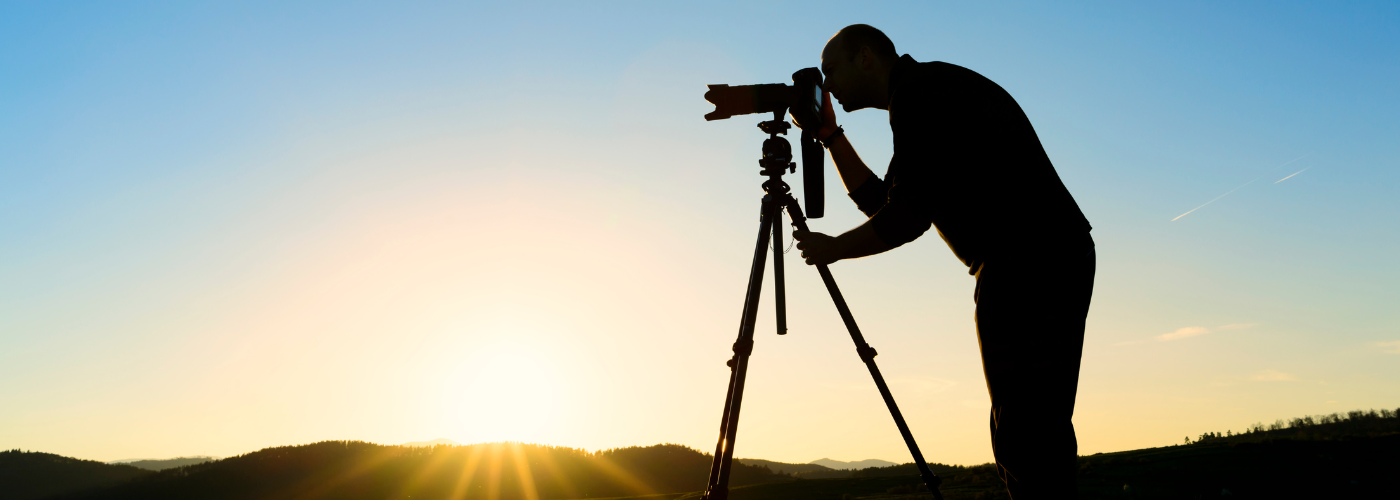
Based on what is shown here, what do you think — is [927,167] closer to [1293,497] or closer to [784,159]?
[784,159]

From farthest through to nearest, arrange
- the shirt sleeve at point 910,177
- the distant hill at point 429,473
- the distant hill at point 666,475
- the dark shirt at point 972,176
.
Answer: the distant hill at point 429,473 → the distant hill at point 666,475 → the shirt sleeve at point 910,177 → the dark shirt at point 972,176

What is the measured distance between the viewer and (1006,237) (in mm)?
2256

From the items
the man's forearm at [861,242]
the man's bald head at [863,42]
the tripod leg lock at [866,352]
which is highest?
the man's bald head at [863,42]

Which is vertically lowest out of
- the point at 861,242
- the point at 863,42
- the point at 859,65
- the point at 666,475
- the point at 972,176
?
the point at 666,475

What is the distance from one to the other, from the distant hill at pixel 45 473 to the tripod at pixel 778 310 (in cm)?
3084

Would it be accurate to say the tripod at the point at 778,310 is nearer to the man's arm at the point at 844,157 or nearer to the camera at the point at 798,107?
the camera at the point at 798,107

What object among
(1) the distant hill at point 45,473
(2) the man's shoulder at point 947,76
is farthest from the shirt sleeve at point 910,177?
(1) the distant hill at point 45,473

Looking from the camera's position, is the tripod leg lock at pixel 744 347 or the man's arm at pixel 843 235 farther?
the tripod leg lock at pixel 744 347

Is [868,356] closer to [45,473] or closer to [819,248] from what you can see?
[819,248]

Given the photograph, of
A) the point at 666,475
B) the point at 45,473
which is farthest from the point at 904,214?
the point at 45,473

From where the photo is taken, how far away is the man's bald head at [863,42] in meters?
2.77

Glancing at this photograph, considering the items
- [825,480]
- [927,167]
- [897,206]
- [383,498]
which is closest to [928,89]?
[927,167]

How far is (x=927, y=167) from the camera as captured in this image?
93.4 inches

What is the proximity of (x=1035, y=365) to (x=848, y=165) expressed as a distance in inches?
63.2
